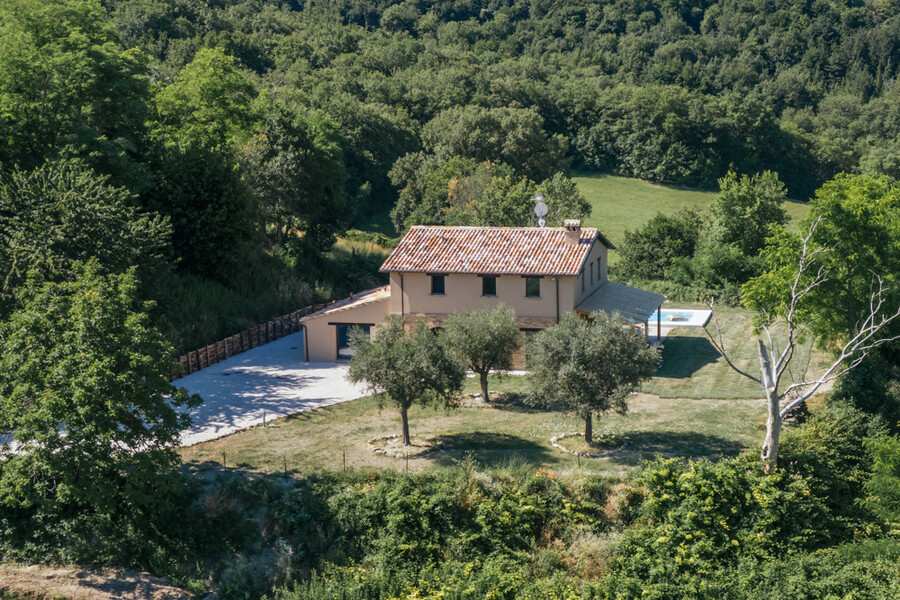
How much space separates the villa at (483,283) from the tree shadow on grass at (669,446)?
940cm

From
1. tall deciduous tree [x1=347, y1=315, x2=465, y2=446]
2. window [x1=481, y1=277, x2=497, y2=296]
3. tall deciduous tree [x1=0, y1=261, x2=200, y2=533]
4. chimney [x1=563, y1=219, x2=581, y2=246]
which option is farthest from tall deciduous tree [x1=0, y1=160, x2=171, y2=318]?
chimney [x1=563, y1=219, x2=581, y2=246]

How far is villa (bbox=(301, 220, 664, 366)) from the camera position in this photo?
137 feet

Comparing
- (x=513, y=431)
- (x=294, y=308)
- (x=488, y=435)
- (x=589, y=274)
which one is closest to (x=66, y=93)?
(x=294, y=308)

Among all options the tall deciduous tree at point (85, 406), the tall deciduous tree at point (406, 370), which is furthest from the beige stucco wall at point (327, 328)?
the tall deciduous tree at point (85, 406)

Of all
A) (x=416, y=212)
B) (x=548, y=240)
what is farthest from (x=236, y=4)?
(x=548, y=240)

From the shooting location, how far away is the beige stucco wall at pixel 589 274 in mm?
43000

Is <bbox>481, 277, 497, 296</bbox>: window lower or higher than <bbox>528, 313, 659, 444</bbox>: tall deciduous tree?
higher

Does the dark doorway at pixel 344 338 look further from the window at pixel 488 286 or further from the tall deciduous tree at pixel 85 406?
the tall deciduous tree at pixel 85 406

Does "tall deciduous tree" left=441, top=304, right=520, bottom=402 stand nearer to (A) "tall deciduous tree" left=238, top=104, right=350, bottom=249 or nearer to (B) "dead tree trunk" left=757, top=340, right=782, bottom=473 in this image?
(B) "dead tree trunk" left=757, top=340, right=782, bottom=473

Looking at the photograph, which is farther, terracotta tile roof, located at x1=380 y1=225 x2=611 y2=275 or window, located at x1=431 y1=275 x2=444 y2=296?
window, located at x1=431 y1=275 x2=444 y2=296

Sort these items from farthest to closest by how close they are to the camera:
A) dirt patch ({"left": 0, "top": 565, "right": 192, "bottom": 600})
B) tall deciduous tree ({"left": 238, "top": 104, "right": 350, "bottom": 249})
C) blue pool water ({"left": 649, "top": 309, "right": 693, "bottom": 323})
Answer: tall deciduous tree ({"left": 238, "top": 104, "right": 350, "bottom": 249})
blue pool water ({"left": 649, "top": 309, "right": 693, "bottom": 323})
dirt patch ({"left": 0, "top": 565, "right": 192, "bottom": 600})

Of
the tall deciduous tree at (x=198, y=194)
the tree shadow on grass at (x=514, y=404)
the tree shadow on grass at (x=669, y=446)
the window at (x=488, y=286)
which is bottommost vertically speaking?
the tree shadow on grass at (x=669, y=446)

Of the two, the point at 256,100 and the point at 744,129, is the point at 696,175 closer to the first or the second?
the point at 744,129

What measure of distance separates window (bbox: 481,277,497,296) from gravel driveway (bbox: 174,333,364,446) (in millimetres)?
7689
